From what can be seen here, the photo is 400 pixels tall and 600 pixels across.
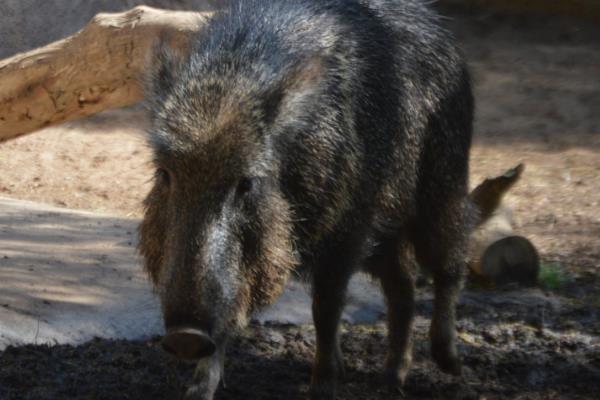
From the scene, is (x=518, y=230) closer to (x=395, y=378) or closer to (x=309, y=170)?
(x=395, y=378)

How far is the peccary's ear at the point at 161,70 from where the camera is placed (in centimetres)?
323

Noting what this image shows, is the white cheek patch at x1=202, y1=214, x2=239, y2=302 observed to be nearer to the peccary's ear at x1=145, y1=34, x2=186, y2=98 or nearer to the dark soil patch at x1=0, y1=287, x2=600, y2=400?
the peccary's ear at x1=145, y1=34, x2=186, y2=98

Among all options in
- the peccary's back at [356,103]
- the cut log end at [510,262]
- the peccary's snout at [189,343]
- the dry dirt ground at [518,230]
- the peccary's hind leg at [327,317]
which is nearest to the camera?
the peccary's snout at [189,343]

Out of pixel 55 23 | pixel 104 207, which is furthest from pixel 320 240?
pixel 55 23

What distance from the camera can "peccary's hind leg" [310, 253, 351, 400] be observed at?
3.47 m

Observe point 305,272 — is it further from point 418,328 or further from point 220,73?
point 418,328

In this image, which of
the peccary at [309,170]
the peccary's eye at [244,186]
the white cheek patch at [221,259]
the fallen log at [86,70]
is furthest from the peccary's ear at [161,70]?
the fallen log at [86,70]

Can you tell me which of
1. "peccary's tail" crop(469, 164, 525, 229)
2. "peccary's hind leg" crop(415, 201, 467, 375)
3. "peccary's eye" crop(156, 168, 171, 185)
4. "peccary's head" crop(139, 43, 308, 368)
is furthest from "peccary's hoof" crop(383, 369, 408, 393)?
"peccary's tail" crop(469, 164, 525, 229)

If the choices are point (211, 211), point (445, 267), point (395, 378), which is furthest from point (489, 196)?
point (211, 211)

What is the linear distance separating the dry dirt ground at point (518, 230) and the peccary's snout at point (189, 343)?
2.86 ft

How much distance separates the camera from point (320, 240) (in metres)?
3.38

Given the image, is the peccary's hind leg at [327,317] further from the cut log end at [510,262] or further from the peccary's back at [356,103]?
the cut log end at [510,262]

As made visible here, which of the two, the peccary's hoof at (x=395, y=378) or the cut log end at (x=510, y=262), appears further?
the cut log end at (x=510, y=262)

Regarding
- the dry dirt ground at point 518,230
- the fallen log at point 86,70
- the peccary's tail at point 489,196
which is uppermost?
the fallen log at point 86,70
